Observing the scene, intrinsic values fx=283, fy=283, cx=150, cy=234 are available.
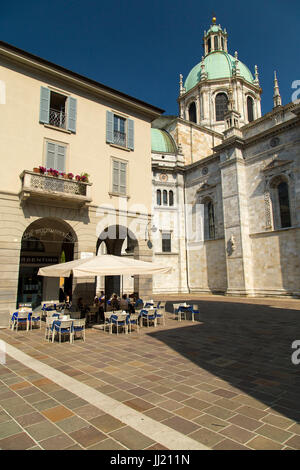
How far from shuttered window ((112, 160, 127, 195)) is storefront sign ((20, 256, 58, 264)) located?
18.2ft

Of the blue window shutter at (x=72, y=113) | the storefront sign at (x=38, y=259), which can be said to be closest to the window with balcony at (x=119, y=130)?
the blue window shutter at (x=72, y=113)

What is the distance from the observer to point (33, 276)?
1600 cm

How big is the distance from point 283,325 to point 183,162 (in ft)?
82.5

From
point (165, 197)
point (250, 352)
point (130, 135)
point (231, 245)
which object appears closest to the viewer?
point (250, 352)

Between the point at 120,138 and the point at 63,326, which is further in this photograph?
the point at 120,138

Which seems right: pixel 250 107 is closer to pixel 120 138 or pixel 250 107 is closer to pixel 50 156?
pixel 120 138

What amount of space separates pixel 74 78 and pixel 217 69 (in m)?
33.8

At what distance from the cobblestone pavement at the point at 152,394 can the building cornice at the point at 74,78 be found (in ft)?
41.2

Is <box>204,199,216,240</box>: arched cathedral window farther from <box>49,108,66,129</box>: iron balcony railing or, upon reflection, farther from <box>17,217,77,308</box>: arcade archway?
<box>49,108,66,129</box>: iron balcony railing

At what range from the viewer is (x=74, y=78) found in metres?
14.9

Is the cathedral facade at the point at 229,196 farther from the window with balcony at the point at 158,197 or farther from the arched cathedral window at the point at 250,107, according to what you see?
the arched cathedral window at the point at 250,107

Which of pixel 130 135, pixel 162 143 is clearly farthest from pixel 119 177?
pixel 162 143

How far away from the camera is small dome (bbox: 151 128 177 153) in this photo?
34781mm
